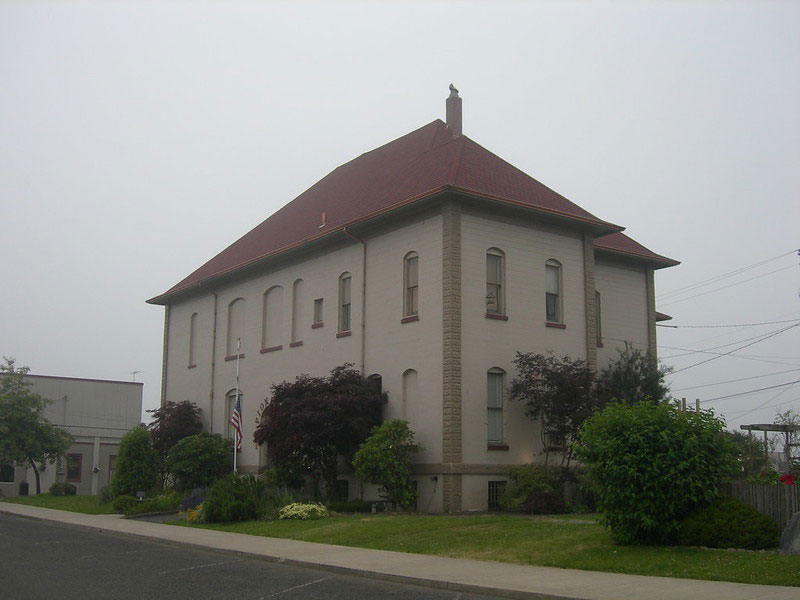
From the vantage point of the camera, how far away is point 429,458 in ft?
88.5

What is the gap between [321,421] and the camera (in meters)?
27.9

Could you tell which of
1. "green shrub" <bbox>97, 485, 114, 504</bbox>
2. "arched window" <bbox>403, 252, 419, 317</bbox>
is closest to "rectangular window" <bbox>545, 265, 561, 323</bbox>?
"arched window" <bbox>403, 252, 419, 317</bbox>

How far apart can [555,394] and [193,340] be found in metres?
22.3

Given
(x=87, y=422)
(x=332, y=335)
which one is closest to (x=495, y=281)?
(x=332, y=335)

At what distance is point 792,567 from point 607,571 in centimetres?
277

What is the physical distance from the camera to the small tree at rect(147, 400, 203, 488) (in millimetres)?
40656

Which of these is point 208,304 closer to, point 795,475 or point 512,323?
point 512,323

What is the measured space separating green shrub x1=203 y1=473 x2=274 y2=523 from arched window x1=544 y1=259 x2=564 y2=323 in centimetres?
1065

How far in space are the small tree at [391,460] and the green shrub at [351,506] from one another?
3.48ft

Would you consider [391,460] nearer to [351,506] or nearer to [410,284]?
[351,506]

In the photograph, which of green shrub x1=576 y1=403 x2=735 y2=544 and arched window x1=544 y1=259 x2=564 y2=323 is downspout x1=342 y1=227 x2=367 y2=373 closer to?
arched window x1=544 y1=259 x2=564 y2=323

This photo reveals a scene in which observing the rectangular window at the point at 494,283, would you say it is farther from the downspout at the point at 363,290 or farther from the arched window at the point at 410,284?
the downspout at the point at 363,290

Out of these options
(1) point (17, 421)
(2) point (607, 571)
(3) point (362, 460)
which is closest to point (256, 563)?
(2) point (607, 571)

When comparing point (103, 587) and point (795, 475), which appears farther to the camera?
point (795, 475)
